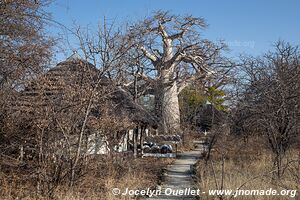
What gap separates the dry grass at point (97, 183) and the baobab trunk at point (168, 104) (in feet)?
61.7

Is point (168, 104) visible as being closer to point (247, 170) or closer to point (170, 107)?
point (170, 107)

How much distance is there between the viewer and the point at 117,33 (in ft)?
29.9

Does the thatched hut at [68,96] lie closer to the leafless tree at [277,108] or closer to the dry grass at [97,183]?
the dry grass at [97,183]

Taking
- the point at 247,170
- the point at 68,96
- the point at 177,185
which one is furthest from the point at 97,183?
the point at 247,170

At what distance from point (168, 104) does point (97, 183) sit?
75.2 feet

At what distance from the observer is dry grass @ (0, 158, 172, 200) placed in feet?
25.6

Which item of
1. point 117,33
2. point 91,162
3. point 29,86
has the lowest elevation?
point 91,162

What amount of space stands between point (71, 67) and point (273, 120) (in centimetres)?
565

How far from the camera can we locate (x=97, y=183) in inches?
376

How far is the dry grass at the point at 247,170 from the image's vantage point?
334 inches

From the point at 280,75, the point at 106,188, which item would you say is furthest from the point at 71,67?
the point at 280,75

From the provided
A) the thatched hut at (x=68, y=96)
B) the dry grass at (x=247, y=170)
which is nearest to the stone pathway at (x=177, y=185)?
the dry grass at (x=247, y=170)

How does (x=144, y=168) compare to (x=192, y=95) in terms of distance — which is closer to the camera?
(x=144, y=168)

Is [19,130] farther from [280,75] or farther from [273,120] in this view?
[280,75]
